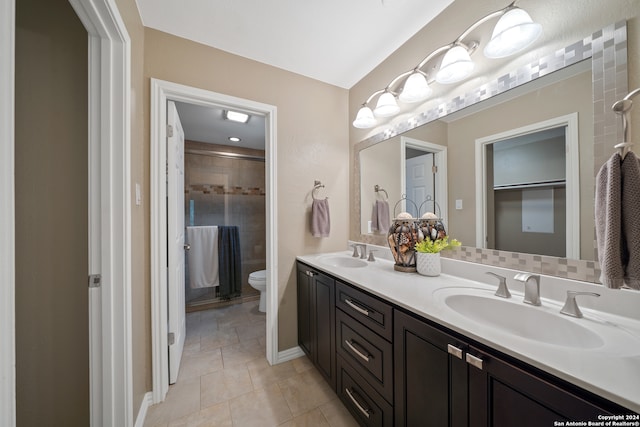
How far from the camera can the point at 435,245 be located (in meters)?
1.35

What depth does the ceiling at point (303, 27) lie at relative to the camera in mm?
1341

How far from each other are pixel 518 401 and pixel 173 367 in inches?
76.4

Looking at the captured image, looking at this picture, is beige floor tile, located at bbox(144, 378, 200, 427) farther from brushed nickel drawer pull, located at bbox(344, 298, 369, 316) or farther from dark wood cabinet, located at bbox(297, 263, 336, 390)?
brushed nickel drawer pull, located at bbox(344, 298, 369, 316)

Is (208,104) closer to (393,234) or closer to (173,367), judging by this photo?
(393,234)

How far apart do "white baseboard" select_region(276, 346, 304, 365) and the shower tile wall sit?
5.22ft

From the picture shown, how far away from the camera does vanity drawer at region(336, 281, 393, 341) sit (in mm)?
1030

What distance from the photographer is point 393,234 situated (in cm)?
152

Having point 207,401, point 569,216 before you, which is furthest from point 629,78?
point 207,401

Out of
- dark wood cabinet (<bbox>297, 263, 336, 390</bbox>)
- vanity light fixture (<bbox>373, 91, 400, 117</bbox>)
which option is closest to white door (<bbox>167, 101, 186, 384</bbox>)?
dark wood cabinet (<bbox>297, 263, 336, 390</bbox>)

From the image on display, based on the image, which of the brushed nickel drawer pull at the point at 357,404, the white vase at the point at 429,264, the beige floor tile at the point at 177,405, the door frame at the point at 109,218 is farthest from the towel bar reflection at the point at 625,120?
the beige floor tile at the point at 177,405

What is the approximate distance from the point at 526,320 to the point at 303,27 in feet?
6.53

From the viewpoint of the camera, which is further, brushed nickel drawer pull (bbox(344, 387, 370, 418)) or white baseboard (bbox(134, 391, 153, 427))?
white baseboard (bbox(134, 391, 153, 427))

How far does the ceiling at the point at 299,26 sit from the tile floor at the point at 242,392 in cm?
242
